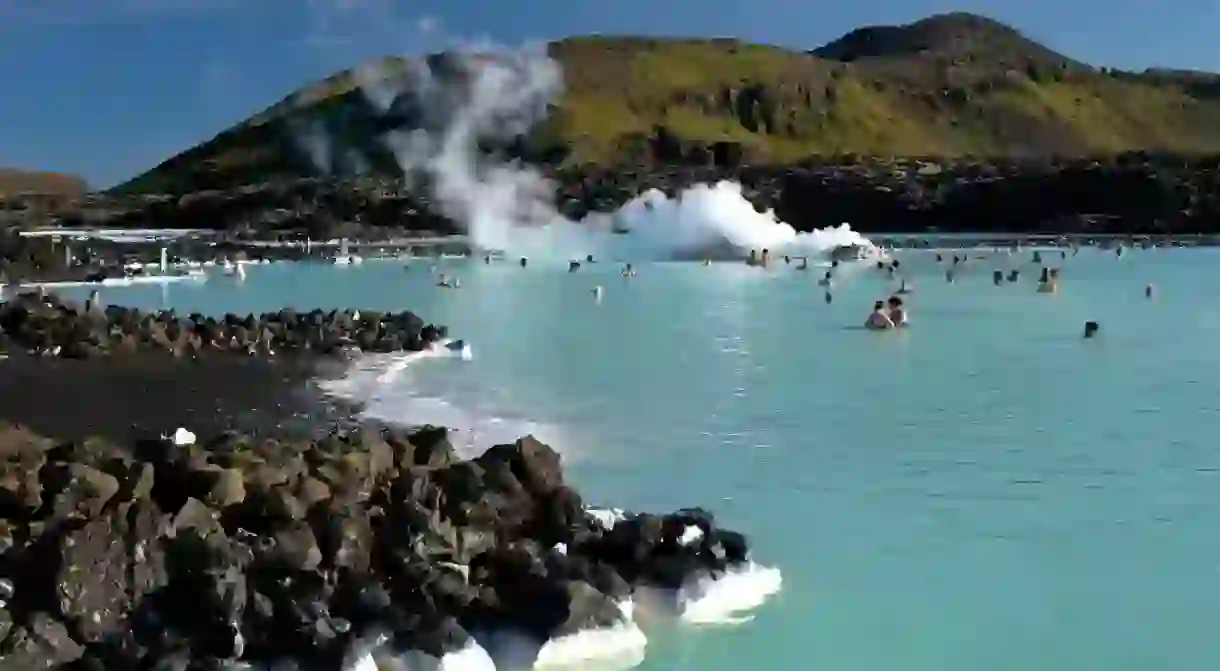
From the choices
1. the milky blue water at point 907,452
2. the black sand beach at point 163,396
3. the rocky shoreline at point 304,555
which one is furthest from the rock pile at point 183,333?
the rocky shoreline at point 304,555

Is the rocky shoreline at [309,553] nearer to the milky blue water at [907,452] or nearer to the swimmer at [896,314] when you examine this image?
the milky blue water at [907,452]

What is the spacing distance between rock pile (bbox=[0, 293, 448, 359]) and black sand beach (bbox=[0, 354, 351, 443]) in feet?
2.68

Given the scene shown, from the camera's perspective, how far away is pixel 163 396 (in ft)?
65.1

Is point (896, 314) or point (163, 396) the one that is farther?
point (896, 314)

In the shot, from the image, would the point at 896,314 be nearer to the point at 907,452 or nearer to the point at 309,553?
the point at 907,452

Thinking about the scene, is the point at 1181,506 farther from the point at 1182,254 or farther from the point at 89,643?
the point at 1182,254

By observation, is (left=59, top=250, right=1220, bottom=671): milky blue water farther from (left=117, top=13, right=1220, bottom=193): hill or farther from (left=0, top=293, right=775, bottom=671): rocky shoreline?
(left=117, top=13, right=1220, bottom=193): hill

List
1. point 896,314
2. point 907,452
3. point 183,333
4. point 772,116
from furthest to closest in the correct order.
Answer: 1. point 772,116
2. point 896,314
3. point 183,333
4. point 907,452

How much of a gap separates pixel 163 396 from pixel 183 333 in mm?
6975

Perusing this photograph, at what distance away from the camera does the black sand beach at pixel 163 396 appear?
17109 millimetres

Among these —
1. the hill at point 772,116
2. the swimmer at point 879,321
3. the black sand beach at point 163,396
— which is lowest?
the black sand beach at point 163,396

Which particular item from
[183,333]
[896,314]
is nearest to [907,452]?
[183,333]

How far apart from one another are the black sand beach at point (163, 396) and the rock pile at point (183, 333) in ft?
2.68

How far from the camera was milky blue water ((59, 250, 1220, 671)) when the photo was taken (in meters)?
10.7
